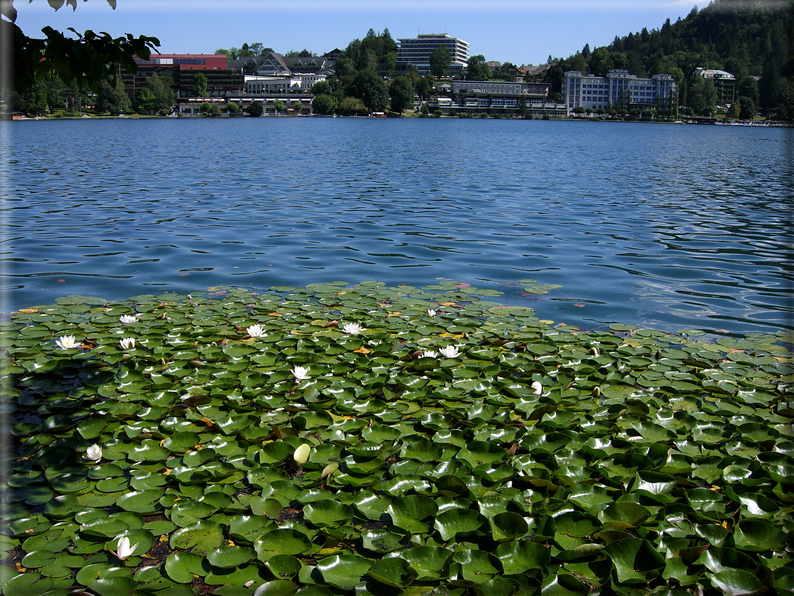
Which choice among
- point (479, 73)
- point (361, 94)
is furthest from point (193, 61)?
point (479, 73)

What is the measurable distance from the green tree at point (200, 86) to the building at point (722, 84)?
11171 centimetres

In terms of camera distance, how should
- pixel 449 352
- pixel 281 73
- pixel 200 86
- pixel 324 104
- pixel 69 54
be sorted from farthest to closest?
pixel 281 73 < pixel 200 86 < pixel 324 104 < pixel 449 352 < pixel 69 54

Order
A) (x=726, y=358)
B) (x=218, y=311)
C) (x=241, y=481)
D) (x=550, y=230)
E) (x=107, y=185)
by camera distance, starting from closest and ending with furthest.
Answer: (x=241, y=481) → (x=726, y=358) → (x=218, y=311) → (x=550, y=230) → (x=107, y=185)

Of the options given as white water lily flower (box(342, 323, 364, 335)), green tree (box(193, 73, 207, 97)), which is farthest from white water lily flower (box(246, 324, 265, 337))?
green tree (box(193, 73, 207, 97))

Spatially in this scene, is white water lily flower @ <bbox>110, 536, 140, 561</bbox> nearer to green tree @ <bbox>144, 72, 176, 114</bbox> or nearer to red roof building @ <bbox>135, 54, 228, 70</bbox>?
green tree @ <bbox>144, 72, 176, 114</bbox>

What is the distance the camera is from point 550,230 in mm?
12555

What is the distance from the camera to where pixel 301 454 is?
3.68 metres

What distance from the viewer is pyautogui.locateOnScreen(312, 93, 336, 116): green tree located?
12388 cm

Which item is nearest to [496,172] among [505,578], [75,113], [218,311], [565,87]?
[218,311]

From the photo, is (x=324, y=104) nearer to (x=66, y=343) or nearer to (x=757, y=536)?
(x=66, y=343)

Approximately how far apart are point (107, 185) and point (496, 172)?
14238mm

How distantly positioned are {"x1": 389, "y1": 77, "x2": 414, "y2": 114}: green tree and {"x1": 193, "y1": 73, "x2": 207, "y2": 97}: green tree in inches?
1762

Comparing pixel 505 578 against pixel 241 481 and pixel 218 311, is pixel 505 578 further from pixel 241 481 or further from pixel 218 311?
pixel 218 311

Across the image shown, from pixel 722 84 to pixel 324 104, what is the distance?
266 ft
